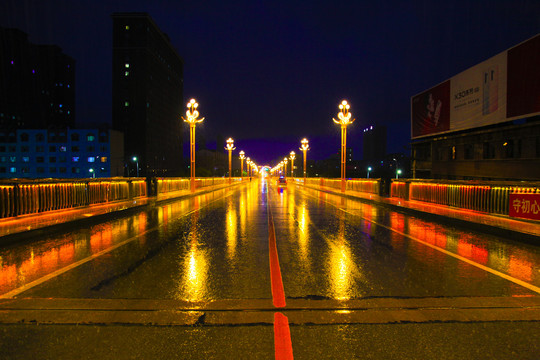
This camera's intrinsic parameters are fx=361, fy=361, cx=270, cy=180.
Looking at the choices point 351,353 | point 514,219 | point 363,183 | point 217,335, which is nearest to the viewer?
point 351,353

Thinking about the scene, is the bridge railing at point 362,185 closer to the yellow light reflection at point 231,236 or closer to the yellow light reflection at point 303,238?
the yellow light reflection at point 303,238

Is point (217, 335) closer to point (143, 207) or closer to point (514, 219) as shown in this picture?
point (514, 219)

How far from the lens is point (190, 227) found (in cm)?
1177

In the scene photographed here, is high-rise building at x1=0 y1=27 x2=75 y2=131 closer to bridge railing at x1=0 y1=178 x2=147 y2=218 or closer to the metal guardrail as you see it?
the metal guardrail

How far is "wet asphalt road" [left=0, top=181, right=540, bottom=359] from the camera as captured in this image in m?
3.56

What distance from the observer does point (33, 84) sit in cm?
15600

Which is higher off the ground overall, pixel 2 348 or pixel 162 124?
pixel 162 124

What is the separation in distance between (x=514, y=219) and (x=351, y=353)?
12.2 meters

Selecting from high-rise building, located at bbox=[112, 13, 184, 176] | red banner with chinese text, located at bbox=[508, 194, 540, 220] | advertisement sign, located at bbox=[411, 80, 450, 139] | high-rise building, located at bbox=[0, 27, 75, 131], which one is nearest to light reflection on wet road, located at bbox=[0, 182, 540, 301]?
red banner with chinese text, located at bbox=[508, 194, 540, 220]

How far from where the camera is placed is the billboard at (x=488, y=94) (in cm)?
3041

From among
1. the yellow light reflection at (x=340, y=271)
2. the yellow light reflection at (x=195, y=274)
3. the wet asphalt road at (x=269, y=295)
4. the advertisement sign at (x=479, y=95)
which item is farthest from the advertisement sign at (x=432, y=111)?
the yellow light reflection at (x=195, y=274)

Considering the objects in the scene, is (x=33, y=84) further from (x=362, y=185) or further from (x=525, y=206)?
(x=525, y=206)

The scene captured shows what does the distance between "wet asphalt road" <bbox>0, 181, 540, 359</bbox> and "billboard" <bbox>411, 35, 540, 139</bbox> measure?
1113 inches

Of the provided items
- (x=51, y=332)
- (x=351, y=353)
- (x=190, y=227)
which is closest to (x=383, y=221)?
(x=190, y=227)
